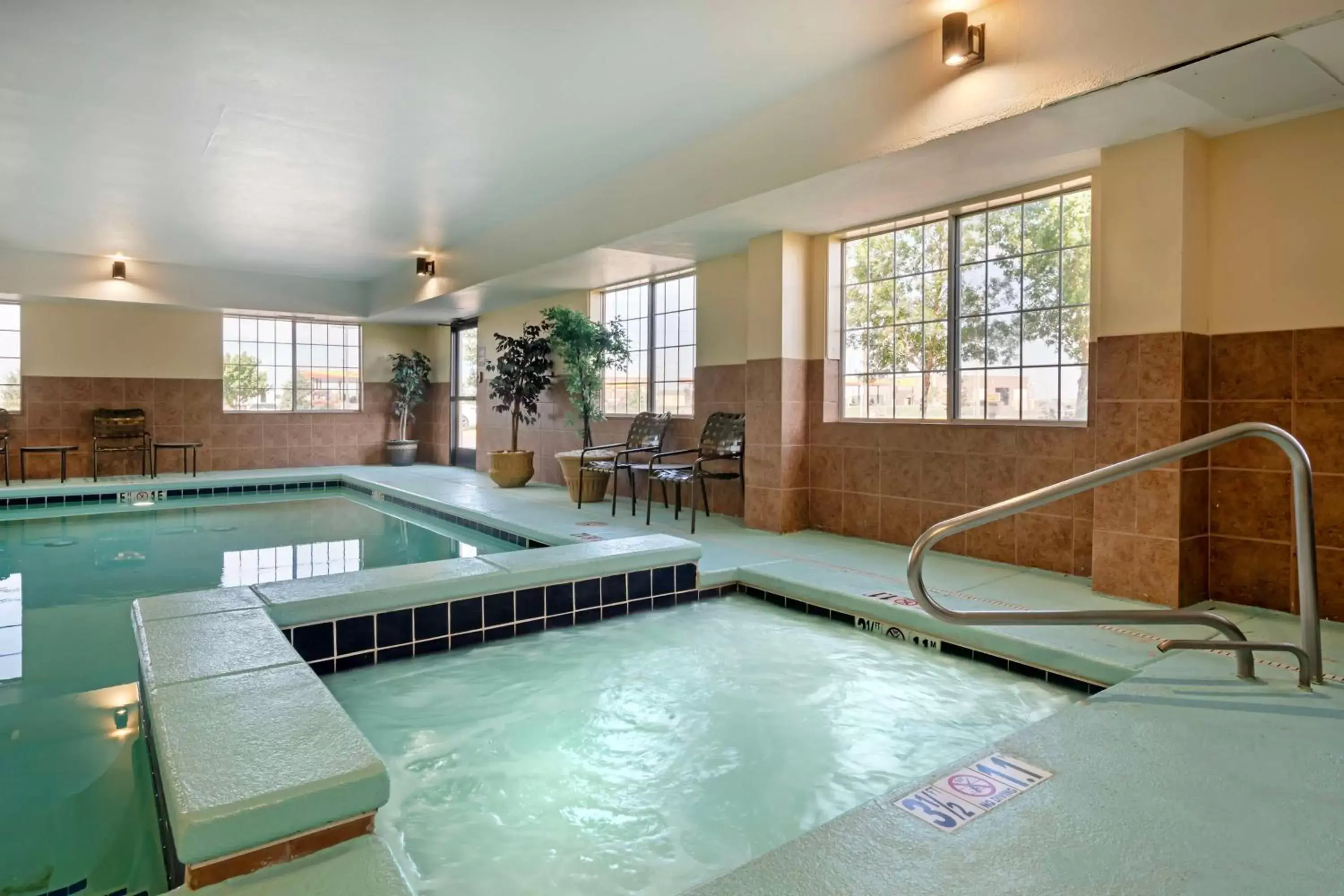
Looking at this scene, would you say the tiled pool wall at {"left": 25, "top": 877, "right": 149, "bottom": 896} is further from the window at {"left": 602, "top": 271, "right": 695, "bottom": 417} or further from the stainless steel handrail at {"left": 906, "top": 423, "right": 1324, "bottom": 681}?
the window at {"left": 602, "top": 271, "right": 695, "bottom": 417}

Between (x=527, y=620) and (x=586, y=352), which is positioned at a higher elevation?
(x=586, y=352)

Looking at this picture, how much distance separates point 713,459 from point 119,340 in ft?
25.7

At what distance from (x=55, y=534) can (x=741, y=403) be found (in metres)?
5.62

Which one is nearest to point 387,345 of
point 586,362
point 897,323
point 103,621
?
point 586,362

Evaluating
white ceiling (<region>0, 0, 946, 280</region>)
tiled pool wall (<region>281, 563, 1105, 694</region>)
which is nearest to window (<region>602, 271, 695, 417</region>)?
white ceiling (<region>0, 0, 946, 280</region>)

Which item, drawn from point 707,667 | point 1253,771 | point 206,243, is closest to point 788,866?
point 1253,771

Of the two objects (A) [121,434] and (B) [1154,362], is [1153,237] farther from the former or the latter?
(A) [121,434]

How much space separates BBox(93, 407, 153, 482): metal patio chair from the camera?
8.90 metres

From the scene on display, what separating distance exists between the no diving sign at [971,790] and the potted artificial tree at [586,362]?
17.1ft

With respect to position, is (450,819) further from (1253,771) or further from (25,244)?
(25,244)

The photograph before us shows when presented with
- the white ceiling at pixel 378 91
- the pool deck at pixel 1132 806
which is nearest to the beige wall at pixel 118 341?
the white ceiling at pixel 378 91

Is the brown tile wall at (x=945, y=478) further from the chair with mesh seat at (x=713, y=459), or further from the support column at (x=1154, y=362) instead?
the chair with mesh seat at (x=713, y=459)

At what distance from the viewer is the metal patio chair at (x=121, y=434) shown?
890cm

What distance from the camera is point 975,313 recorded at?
451 cm
